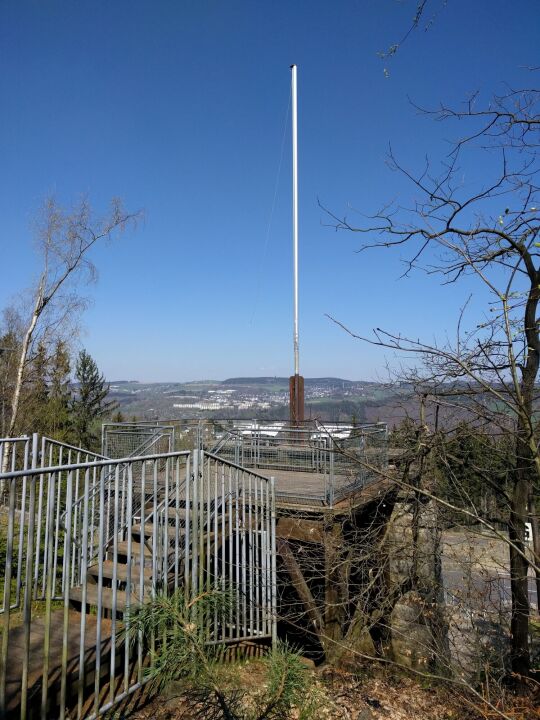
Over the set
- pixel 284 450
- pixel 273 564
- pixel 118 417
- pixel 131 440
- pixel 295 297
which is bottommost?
pixel 118 417

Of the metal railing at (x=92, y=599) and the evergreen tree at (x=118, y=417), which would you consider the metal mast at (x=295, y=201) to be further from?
the evergreen tree at (x=118, y=417)

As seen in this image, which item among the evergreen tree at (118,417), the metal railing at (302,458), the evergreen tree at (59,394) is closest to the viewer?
the metal railing at (302,458)

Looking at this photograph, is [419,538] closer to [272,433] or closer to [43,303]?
[272,433]

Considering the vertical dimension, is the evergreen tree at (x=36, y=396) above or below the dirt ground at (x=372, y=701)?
above

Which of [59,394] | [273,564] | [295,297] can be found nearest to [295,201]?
[295,297]

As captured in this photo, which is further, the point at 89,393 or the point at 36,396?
the point at 89,393

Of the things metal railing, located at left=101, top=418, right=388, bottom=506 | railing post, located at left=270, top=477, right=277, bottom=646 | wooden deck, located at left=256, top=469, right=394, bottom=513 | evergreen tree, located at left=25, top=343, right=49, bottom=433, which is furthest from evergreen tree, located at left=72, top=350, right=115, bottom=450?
railing post, located at left=270, top=477, right=277, bottom=646

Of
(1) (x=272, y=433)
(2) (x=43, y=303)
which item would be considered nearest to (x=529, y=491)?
(1) (x=272, y=433)

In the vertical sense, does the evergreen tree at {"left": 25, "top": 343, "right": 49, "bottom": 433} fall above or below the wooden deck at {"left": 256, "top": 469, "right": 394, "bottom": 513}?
above

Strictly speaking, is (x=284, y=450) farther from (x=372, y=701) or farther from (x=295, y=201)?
(x=295, y=201)

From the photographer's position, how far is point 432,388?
5062mm

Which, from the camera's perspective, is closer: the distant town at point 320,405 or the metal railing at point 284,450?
the distant town at point 320,405

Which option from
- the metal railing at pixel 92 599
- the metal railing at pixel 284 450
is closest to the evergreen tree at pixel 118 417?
the metal railing at pixel 284 450

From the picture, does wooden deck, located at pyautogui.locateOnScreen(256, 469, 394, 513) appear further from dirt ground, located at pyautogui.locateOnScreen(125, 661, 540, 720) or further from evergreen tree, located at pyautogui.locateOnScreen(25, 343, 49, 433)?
evergreen tree, located at pyautogui.locateOnScreen(25, 343, 49, 433)
